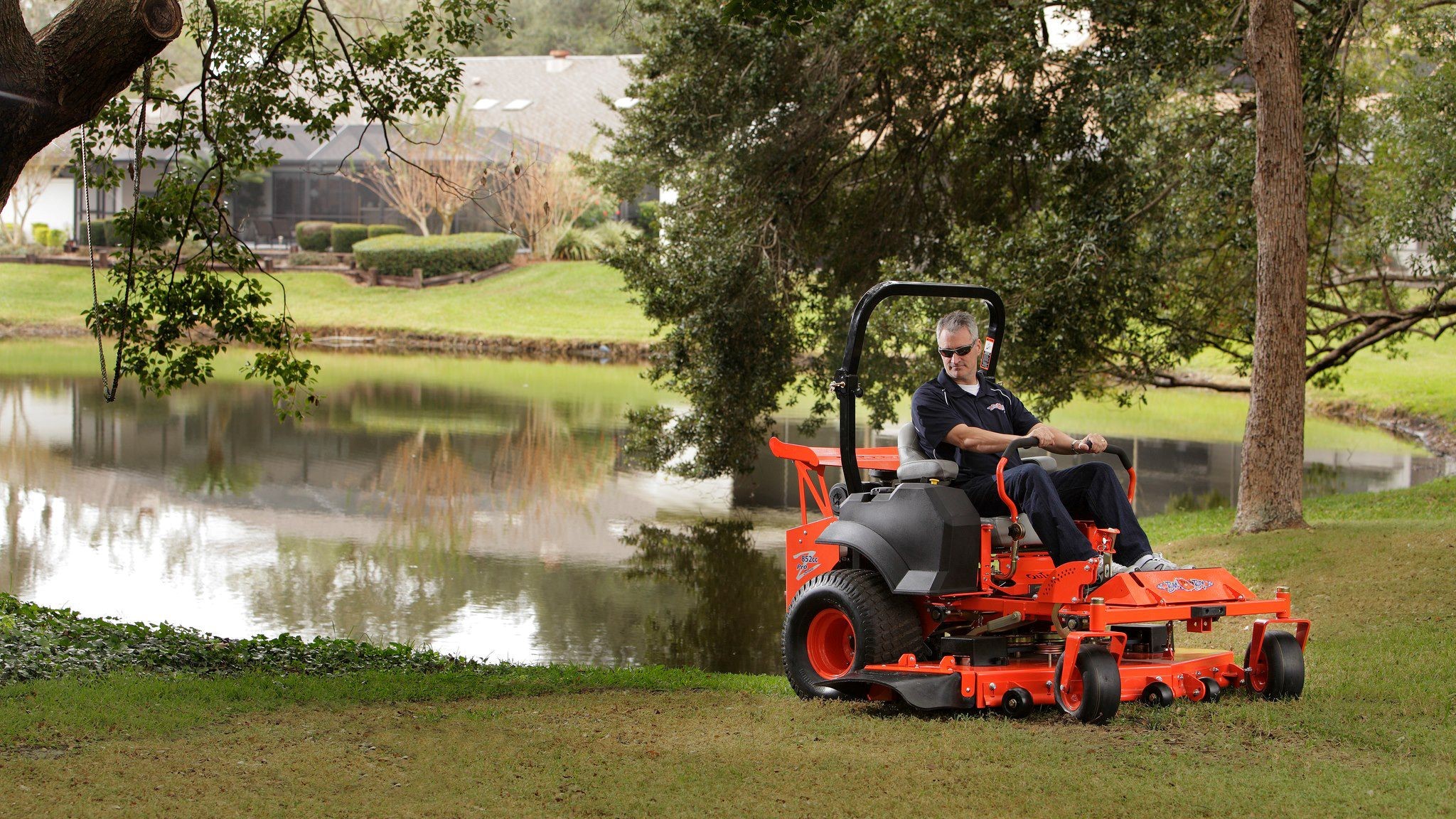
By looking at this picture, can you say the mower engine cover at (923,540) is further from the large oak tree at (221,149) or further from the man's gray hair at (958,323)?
the large oak tree at (221,149)

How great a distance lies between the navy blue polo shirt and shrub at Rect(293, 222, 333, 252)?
5163cm

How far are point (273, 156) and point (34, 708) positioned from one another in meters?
5.34

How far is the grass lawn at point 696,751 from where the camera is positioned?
5.14 metres

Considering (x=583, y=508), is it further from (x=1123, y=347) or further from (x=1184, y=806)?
(x=1184, y=806)

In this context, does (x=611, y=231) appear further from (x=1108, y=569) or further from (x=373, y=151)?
(x=1108, y=569)

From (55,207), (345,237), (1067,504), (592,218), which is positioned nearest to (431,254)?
(345,237)

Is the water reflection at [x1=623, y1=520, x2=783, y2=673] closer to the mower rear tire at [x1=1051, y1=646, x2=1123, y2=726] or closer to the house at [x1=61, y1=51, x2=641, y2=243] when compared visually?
the mower rear tire at [x1=1051, y1=646, x2=1123, y2=726]

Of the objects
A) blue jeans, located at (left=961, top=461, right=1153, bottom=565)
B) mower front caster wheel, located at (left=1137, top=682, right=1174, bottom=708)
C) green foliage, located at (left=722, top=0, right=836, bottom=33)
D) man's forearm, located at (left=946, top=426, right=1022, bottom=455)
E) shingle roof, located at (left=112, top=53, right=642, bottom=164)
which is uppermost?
shingle roof, located at (left=112, top=53, right=642, bottom=164)

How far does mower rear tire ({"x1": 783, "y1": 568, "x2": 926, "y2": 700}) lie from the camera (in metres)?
6.90

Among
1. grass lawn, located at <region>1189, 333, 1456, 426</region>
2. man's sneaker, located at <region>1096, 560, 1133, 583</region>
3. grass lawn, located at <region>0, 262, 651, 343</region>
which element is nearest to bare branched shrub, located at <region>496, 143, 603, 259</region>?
grass lawn, located at <region>0, 262, 651, 343</region>

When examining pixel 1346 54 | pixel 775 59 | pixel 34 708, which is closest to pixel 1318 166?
pixel 1346 54

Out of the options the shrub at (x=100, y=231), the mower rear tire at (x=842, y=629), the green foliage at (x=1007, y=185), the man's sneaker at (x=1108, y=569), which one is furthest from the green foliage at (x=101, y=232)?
the man's sneaker at (x=1108, y=569)

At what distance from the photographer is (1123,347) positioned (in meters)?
18.2

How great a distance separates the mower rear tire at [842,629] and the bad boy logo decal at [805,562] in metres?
0.20
